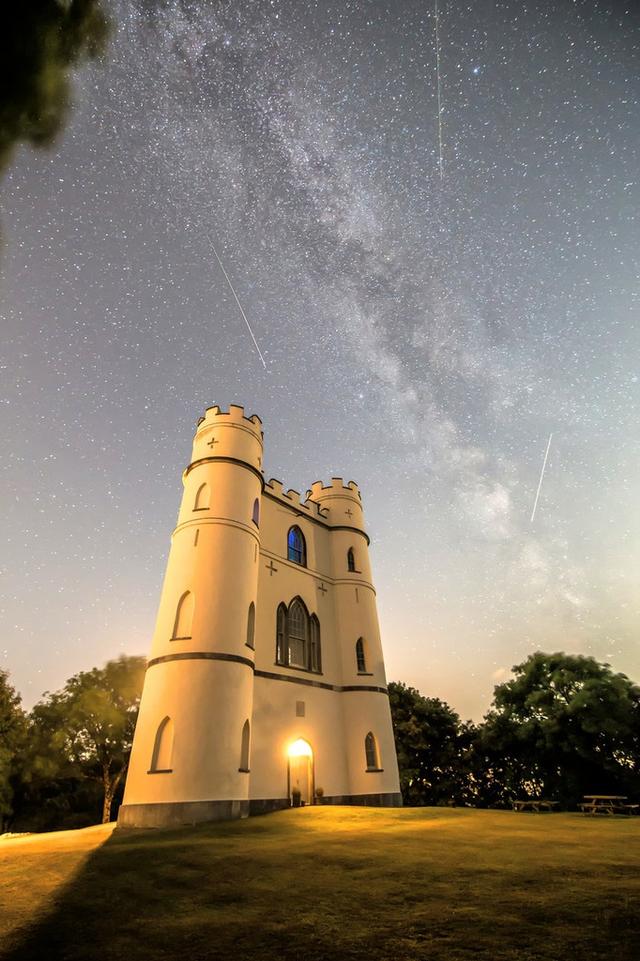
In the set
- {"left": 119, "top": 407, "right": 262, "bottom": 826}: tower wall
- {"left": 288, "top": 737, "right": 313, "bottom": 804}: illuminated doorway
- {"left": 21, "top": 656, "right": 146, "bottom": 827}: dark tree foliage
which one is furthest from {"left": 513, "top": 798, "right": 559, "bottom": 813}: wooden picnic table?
{"left": 21, "top": 656, "right": 146, "bottom": 827}: dark tree foliage

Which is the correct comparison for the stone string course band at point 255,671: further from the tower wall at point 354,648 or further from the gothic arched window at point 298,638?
the gothic arched window at point 298,638

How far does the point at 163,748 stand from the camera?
17250 mm

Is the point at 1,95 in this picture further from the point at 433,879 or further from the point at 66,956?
the point at 433,879

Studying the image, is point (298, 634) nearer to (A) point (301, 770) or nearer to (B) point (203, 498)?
(A) point (301, 770)

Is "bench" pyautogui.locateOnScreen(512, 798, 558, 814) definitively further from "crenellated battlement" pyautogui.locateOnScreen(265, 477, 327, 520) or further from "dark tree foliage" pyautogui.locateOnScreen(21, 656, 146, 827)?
"dark tree foliage" pyautogui.locateOnScreen(21, 656, 146, 827)

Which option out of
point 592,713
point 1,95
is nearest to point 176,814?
point 1,95

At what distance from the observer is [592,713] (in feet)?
93.3

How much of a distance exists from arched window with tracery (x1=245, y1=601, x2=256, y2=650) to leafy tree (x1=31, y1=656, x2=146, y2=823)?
22.4 m

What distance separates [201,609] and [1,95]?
56.5 feet

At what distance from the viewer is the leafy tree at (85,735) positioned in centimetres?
3512

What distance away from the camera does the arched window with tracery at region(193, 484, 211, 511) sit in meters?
22.2

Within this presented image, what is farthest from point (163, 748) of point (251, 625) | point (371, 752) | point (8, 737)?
point (8, 737)

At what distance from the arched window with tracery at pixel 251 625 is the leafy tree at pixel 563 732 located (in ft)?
66.8

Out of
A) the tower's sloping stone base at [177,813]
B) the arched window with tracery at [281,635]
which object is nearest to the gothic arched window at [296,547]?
the arched window with tracery at [281,635]
